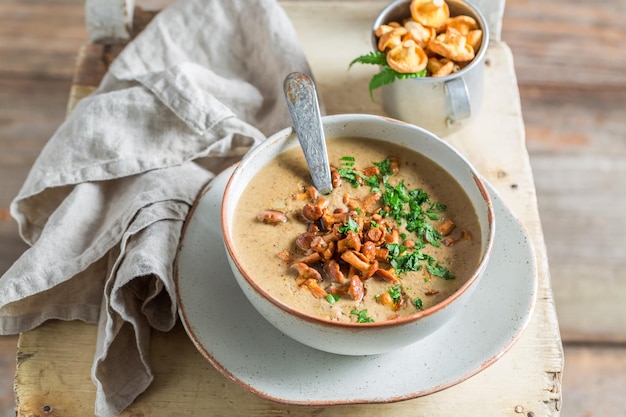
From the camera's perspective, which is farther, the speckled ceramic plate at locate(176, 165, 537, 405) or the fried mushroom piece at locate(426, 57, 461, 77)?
the fried mushroom piece at locate(426, 57, 461, 77)

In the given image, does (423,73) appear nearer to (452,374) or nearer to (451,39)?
(451,39)

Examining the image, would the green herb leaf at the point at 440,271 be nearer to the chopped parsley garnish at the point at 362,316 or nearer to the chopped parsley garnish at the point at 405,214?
the chopped parsley garnish at the point at 405,214

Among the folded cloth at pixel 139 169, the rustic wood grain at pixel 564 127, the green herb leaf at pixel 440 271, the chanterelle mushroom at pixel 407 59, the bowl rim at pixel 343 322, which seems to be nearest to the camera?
the bowl rim at pixel 343 322

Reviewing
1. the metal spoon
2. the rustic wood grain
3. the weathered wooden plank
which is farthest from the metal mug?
the weathered wooden plank

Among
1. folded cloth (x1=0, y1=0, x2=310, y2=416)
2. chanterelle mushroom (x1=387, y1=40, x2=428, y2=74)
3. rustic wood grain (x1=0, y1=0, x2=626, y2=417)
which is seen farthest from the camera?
rustic wood grain (x1=0, y1=0, x2=626, y2=417)

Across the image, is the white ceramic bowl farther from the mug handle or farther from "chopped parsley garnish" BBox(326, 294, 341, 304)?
the mug handle

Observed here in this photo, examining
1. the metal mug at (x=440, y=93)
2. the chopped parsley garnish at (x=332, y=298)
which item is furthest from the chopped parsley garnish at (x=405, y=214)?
the metal mug at (x=440, y=93)

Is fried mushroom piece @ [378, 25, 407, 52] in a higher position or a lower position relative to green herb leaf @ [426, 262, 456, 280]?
higher
